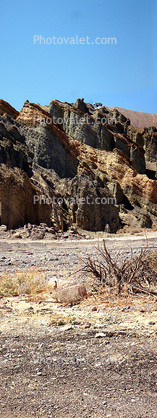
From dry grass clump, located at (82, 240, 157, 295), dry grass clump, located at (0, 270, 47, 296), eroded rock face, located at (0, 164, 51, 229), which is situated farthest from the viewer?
eroded rock face, located at (0, 164, 51, 229)

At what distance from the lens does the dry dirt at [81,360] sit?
8.46ft

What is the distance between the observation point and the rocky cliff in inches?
891

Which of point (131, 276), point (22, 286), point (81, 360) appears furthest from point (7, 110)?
point (81, 360)

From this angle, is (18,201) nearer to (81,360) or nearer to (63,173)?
(63,173)

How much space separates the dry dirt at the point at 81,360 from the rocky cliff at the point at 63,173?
16073 mm

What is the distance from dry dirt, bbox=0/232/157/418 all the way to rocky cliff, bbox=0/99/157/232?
16073 millimetres

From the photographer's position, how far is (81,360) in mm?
3482

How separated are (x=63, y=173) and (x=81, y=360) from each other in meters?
26.0

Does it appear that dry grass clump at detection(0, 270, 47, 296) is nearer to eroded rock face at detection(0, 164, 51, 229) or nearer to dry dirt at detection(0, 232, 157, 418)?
dry dirt at detection(0, 232, 157, 418)

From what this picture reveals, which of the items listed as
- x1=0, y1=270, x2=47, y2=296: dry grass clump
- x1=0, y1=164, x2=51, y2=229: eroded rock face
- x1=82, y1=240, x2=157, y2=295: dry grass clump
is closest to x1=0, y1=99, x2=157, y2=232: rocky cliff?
Answer: x1=0, y1=164, x2=51, y2=229: eroded rock face

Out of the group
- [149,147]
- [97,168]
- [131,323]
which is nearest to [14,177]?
[97,168]

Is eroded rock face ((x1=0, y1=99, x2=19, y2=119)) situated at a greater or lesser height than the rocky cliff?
greater

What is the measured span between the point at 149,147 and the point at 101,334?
55407mm

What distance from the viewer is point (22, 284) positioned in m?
7.13
